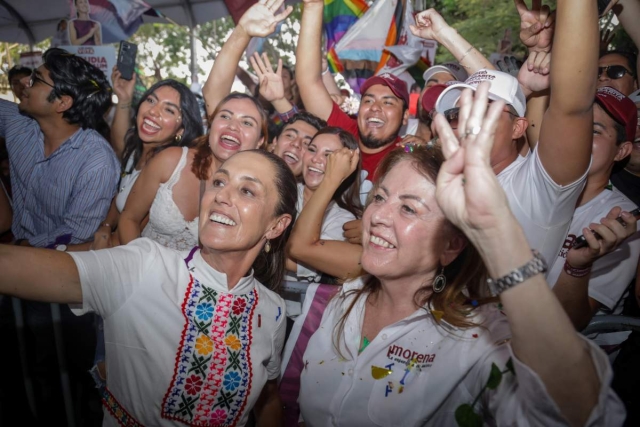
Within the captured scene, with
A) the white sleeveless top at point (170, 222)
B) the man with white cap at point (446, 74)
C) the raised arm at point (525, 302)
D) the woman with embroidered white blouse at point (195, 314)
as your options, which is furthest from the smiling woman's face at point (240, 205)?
the man with white cap at point (446, 74)

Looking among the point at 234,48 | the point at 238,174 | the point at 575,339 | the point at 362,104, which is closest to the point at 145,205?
the point at 238,174

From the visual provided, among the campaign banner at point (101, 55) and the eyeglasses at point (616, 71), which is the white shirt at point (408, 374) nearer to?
the eyeglasses at point (616, 71)

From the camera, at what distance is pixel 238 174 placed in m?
2.36

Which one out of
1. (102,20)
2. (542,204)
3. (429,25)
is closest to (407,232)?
(542,204)

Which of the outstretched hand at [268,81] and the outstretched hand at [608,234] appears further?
the outstretched hand at [268,81]

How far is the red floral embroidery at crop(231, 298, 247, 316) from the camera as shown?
7.31ft

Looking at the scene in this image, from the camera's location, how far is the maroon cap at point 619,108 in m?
2.66

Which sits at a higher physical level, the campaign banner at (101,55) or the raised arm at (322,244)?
the campaign banner at (101,55)

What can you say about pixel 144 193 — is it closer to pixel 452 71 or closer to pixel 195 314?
pixel 195 314

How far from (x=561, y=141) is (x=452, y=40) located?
5.53ft

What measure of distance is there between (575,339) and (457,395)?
0.71 metres

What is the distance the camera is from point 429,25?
134 inches

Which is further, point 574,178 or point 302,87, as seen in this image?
point 302,87

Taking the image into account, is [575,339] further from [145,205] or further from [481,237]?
[145,205]
